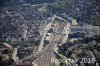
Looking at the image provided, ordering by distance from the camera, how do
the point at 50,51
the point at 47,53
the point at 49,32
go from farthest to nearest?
the point at 49,32 < the point at 50,51 < the point at 47,53

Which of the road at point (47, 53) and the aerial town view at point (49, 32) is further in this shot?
the aerial town view at point (49, 32)

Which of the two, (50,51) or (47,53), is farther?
(50,51)

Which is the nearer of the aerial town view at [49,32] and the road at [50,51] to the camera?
the road at [50,51]

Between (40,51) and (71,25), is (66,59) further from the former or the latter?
(71,25)

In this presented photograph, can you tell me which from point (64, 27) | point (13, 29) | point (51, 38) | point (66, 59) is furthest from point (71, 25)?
point (66, 59)

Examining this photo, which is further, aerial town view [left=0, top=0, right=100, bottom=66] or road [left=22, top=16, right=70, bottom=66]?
aerial town view [left=0, top=0, right=100, bottom=66]

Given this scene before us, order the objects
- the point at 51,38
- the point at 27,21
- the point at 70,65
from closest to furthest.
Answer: the point at 70,65, the point at 51,38, the point at 27,21

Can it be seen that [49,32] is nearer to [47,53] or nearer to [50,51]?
[50,51]

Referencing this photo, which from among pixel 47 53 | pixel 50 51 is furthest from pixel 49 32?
pixel 47 53
